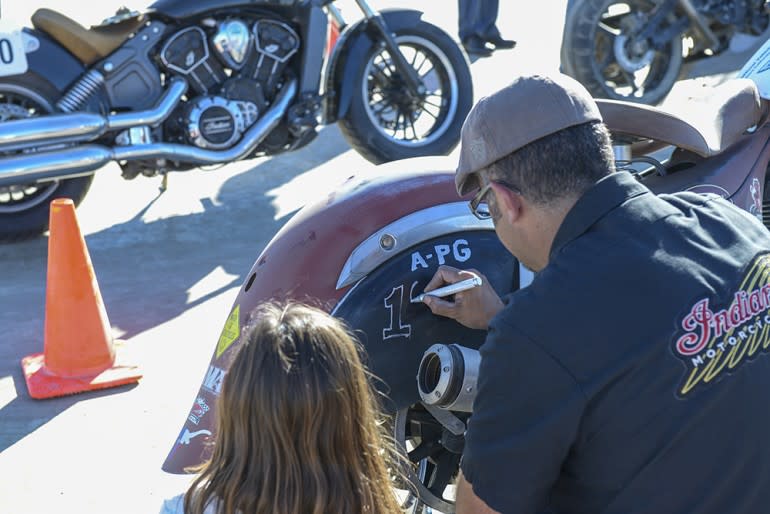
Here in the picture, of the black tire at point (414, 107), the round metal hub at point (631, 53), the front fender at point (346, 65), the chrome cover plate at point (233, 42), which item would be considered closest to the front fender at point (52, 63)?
the chrome cover plate at point (233, 42)

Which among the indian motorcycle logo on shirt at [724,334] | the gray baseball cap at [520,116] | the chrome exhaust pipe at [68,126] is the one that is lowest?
the chrome exhaust pipe at [68,126]

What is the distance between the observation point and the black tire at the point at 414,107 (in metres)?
6.63

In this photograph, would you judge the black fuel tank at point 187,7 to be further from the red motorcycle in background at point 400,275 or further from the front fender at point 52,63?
the red motorcycle in background at point 400,275

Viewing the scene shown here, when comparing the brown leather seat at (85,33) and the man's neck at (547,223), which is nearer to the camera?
the man's neck at (547,223)

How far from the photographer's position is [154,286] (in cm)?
546

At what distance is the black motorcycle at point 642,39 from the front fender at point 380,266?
207 inches

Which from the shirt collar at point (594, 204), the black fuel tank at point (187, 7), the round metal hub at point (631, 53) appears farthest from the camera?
the round metal hub at point (631, 53)

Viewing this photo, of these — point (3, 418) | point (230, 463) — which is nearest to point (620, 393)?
point (230, 463)

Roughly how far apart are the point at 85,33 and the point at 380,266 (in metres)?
3.86

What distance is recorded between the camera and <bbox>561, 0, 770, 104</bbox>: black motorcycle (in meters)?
7.75

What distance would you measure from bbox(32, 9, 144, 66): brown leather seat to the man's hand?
13.2ft

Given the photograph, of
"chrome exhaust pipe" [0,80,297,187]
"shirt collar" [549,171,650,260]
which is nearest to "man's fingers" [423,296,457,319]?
"shirt collar" [549,171,650,260]

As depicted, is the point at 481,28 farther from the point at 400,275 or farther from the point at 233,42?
the point at 400,275

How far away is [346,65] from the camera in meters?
6.51
